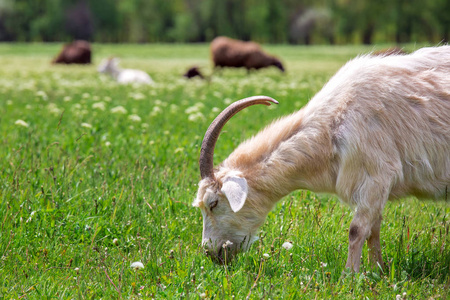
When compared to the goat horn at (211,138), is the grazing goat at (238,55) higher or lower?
lower

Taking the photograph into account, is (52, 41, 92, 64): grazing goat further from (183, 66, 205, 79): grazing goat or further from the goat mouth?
the goat mouth

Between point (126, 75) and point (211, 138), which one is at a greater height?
point (211, 138)

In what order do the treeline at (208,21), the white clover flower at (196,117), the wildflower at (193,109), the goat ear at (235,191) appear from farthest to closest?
the treeline at (208,21), the wildflower at (193,109), the white clover flower at (196,117), the goat ear at (235,191)

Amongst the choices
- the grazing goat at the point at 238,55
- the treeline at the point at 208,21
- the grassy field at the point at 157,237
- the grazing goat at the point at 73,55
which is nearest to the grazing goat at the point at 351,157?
the grassy field at the point at 157,237

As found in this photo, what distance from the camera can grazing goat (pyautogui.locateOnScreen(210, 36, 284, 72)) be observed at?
24531 mm

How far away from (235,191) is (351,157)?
90 centimetres

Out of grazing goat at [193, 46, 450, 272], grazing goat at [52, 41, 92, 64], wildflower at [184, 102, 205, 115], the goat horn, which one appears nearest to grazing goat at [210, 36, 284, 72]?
grazing goat at [52, 41, 92, 64]

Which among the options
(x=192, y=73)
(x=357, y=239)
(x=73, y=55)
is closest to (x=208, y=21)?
(x=73, y=55)

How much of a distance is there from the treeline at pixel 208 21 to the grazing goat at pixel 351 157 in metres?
58.9

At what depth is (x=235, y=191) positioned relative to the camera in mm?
3961

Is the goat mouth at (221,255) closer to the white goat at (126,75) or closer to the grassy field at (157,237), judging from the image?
the grassy field at (157,237)

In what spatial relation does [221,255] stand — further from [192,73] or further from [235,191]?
[192,73]

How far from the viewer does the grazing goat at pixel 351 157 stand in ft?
13.0

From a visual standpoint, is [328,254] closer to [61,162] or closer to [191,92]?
[61,162]
